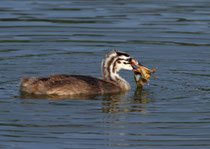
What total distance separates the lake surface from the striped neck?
299mm

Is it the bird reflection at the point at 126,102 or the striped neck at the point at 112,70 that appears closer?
the bird reflection at the point at 126,102

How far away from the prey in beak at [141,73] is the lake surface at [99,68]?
22cm

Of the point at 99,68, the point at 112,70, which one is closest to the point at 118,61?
the point at 112,70

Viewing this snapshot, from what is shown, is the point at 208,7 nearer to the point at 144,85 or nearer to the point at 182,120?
the point at 144,85

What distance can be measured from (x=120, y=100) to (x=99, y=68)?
334 centimetres

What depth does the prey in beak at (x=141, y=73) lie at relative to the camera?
49.1 ft

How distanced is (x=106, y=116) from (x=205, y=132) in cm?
200

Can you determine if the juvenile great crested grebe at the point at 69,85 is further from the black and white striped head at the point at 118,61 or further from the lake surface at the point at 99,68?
the lake surface at the point at 99,68

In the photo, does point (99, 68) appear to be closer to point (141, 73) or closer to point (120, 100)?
point (141, 73)

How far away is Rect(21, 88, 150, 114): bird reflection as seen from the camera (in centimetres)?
1286

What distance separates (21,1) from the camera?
26.3 m

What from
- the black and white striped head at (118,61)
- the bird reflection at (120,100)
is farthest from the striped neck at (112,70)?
the bird reflection at (120,100)

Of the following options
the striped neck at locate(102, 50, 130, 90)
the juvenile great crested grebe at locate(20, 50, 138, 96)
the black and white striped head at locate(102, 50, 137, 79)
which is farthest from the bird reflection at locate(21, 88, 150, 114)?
the black and white striped head at locate(102, 50, 137, 79)

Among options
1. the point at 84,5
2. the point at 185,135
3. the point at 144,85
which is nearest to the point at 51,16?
the point at 84,5
